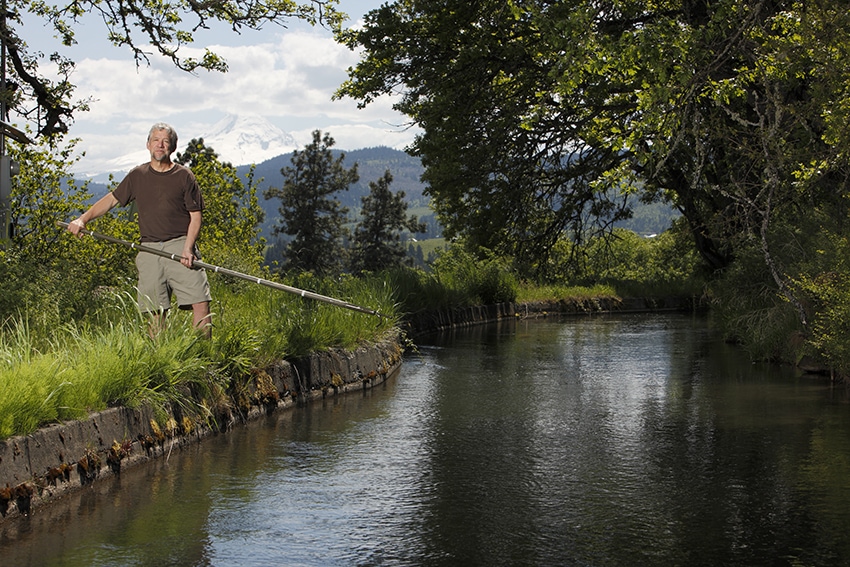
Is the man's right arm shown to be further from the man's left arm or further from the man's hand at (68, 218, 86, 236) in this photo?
the man's left arm

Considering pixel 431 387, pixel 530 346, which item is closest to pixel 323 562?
pixel 431 387

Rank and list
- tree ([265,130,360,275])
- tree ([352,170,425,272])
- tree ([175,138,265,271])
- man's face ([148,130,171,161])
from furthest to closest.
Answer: tree ([352,170,425,272])
tree ([265,130,360,275])
tree ([175,138,265,271])
man's face ([148,130,171,161])

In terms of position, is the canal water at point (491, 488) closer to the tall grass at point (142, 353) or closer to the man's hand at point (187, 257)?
the tall grass at point (142, 353)

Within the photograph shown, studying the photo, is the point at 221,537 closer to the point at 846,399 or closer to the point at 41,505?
the point at 41,505

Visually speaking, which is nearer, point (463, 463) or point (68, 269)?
point (463, 463)

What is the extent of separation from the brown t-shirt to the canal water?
6.97 feet

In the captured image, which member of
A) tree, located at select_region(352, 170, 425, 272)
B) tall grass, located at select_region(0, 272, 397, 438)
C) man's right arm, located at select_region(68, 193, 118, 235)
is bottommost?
tall grass, located at select_region(0, 272, 397, 438)

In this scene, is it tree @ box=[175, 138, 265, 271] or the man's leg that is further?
tree @ box=[175, 138, 265, 271]

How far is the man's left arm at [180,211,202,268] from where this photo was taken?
10570 millimetres

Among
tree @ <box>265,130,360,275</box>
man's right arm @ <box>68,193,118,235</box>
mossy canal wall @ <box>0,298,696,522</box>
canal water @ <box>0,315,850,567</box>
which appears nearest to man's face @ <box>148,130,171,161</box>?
man's right arm @ <box>68,193,118,235</box>

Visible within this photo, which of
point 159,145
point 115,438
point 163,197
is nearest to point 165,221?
point 163,197

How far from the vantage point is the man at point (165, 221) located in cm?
1059

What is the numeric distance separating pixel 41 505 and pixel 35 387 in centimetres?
84

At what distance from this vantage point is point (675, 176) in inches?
1135
